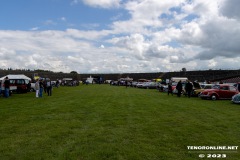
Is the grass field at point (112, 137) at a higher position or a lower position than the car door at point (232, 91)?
lower

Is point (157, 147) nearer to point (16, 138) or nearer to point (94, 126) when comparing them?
point (94, 126)

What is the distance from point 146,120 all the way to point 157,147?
4.37 m

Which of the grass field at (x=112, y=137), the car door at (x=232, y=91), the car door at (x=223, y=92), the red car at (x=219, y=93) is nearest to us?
the grass field at (x=112, y=137)

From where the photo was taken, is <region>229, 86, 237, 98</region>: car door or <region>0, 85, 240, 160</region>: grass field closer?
<region>0, 85, 240, 160</region>: grass field

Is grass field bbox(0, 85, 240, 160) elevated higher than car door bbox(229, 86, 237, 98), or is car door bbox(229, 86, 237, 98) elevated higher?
car door bbox(229, 86, 237, 98)

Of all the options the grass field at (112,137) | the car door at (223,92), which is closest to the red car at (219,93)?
the car door at (223,92)

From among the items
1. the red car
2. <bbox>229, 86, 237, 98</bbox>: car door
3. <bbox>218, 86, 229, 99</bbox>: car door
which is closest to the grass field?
the red car

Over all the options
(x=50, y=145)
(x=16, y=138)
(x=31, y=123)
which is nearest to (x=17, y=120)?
(x=31, y=123)

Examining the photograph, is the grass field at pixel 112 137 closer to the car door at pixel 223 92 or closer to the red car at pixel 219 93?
the red car at pixel 219 93

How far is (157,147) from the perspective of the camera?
7270 millimetres

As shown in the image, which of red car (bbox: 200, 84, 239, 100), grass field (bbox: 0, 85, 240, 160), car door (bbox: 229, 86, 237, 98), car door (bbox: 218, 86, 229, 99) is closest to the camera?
grass field (bbox: 0, 85, 240, 160)

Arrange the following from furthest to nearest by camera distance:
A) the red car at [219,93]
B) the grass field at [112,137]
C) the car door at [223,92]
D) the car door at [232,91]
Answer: the car door at [232,91], the car door at [223,92], the red car at [219,93], the grass field at [112,137]

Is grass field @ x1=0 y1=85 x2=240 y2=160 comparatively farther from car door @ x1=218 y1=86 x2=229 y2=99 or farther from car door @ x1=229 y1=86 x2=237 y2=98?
car door @ x1=229 y1=86 x2=237 y2=98

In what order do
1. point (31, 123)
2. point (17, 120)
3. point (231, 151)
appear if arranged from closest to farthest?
point (231, 151) < point (31, 123) < point (17, 120)
